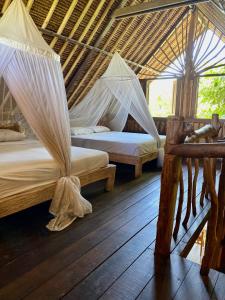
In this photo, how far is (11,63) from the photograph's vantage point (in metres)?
2.45

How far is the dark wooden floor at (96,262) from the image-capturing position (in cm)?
163

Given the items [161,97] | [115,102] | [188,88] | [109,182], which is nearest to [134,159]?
[109,182]

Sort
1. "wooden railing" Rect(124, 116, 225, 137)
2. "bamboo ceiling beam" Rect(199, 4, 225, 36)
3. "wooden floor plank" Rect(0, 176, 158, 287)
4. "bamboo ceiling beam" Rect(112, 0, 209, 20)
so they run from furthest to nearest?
"wooden railing" Rect(124, 116, 225, 137) → "bamboo ceiling beam" Rect(199, 4, 225, 36) → "bamboo ceiling beam" Rect(112, 0, 209, 20) → "wooden floor plank" Rect(0, 176, 158, 287)

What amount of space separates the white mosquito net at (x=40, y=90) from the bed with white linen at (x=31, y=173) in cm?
5

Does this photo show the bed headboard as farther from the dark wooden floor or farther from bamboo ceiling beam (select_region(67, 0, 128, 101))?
bamboo ceiling beam (select_region(67, 0, 128, 101))

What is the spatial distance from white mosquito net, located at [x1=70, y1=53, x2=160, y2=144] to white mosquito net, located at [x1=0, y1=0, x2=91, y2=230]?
2332 mm

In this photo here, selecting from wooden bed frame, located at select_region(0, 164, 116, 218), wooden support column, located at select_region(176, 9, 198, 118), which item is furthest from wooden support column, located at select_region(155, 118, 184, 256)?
wooden support column, located at select_region(176, 9, 198, 118)

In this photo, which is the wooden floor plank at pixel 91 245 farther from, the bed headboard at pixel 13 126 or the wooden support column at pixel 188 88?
the wooden support column at pixel 188 88

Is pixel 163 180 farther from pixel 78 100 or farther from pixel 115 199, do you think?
pixel 78 100

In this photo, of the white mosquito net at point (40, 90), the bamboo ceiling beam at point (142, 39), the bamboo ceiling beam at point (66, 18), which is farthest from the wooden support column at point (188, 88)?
the white mosquito net at point (40, 90)

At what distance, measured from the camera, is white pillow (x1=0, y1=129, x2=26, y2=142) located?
3.67 meters

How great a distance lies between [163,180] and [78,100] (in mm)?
4508

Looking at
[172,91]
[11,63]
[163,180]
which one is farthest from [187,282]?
[172,91]

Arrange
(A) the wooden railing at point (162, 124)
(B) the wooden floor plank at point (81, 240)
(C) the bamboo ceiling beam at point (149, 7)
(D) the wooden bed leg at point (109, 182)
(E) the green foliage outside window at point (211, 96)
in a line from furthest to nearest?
(E) the green foliage outside window at point (211, 96)
(A) the wooden railing at point (162, 124)
(C) the bamboo ceiling beam at point (149, 7)
(D) the wooden bed leg at point (109, 182)
(B) the wooden floor plank at point (81, 240)
